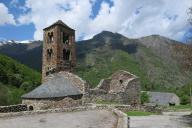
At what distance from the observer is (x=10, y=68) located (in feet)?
343

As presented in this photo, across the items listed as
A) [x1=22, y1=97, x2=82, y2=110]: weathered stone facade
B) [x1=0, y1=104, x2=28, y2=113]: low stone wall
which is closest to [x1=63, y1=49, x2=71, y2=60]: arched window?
[x1=22, y1=97, x2=82, y2=110]: weathered stone facade

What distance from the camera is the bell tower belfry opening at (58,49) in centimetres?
4403

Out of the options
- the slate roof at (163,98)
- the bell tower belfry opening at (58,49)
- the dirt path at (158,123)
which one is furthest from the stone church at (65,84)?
the slate roof at (163,98)

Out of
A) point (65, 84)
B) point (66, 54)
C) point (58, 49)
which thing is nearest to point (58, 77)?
point (65, 84)

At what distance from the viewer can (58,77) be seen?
1519 inches

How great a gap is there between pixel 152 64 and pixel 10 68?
337 ft

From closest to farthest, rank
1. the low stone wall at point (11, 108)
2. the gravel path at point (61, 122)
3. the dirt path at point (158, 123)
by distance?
1. the gravel path at point (61, 122)
2. the dirt path at point (158, 123)
3. the low stone wall at point (11, 108)

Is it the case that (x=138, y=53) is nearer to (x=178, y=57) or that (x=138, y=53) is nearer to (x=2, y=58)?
(x=2, y=58)

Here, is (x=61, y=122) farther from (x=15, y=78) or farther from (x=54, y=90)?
(x=15, y=78)

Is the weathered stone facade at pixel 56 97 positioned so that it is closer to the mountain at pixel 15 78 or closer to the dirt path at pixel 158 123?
the dirt path at pixel 158 123

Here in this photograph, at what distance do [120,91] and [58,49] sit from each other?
10.7 m

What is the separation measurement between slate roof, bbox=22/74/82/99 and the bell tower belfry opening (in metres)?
6.31

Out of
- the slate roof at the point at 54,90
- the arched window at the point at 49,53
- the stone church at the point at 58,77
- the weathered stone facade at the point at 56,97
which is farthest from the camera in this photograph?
the arched window at the point at 49,53

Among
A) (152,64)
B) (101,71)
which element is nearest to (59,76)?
(101,71)
